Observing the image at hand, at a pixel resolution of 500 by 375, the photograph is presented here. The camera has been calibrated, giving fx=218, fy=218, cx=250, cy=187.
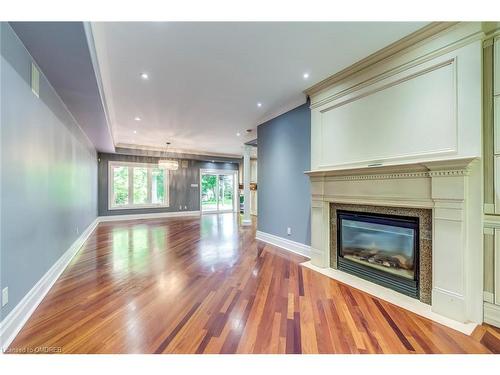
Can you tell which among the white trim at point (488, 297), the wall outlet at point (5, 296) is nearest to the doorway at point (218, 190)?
the wall outlet at point (5, 296)

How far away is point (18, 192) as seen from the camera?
200 centimetres

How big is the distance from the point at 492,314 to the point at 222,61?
12.8 feet

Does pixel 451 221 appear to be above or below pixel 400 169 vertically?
below

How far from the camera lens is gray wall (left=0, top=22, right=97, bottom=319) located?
1780 mm

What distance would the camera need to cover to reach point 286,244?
4453 mm

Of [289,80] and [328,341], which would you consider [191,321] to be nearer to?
[328,341]

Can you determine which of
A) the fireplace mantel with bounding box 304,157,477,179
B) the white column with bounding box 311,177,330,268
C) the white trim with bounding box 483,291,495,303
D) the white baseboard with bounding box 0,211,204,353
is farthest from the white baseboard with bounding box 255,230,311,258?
the white baseboard with bounding box 0,211,204,353

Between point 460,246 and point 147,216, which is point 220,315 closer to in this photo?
point 460,246

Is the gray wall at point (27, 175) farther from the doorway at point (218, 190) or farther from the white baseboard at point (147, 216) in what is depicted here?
the doorway at point (218, 190)

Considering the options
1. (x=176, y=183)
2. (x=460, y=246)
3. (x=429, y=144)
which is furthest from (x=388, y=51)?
(x=176, y=183)

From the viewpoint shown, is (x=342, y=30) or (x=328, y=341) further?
(x=342, y=30)

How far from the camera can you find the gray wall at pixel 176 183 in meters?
8.36
